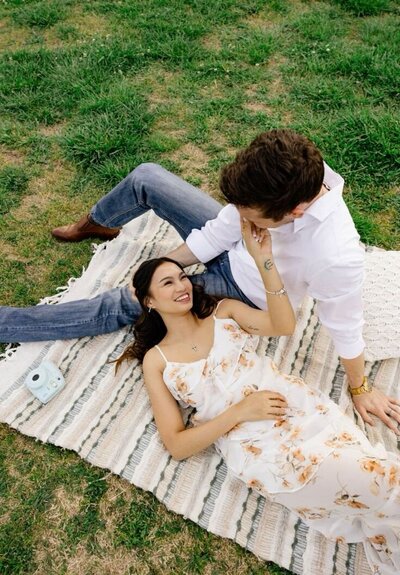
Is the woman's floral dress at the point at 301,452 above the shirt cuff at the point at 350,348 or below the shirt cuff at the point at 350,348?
below

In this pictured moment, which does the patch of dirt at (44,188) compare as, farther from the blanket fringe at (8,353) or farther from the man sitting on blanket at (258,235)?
the blanket fringe at (8,353)

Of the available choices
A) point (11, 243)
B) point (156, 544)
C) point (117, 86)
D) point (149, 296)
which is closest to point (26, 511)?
point (156, 544)

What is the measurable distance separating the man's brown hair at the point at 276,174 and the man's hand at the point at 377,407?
148 centimetres

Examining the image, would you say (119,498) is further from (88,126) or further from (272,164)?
(88,126)

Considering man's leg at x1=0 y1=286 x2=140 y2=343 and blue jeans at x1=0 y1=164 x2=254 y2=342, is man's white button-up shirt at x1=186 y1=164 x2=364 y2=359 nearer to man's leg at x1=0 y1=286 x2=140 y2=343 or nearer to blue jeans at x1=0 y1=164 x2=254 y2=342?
blue jeans at x1=0 y1=164 x2=254 y2=342

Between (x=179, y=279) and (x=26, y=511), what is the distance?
5.41ft

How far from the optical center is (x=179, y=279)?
3107 millimetres

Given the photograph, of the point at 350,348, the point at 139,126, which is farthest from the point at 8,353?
the point at 139,126

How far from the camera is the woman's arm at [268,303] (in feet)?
8.75

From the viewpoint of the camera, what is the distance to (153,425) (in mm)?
3238

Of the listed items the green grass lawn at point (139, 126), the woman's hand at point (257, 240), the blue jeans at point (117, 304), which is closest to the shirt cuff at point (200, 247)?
the blue jeans at point (117, 304)

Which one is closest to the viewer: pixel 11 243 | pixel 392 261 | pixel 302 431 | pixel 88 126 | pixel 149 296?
pixel 302 431

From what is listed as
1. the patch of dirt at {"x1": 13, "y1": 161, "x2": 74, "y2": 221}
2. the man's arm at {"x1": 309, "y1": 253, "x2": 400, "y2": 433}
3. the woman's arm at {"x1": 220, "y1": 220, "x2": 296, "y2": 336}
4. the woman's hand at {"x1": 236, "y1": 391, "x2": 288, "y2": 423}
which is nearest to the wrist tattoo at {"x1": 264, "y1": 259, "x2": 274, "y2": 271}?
the woman's arm at {"x1": 220, "y1": 220, "x2": 296, "y2": 336}

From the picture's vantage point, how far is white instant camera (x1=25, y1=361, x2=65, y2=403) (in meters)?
3.38
